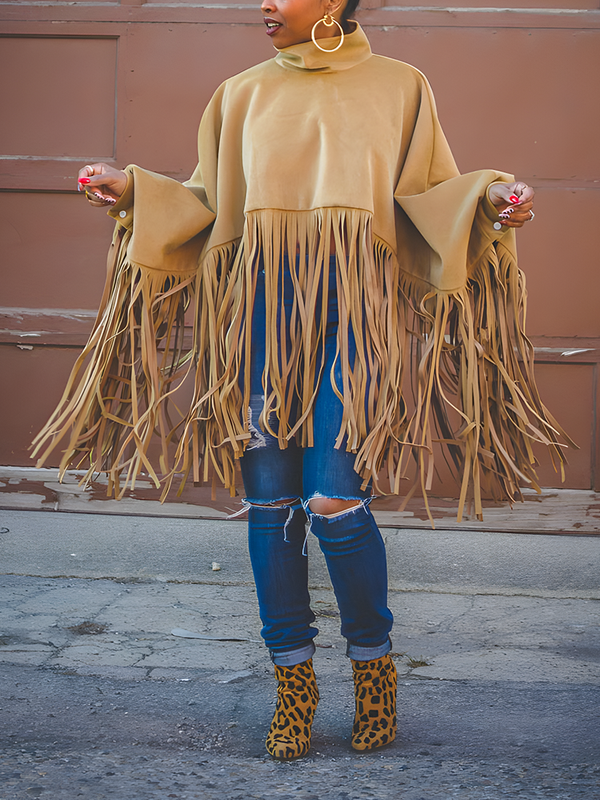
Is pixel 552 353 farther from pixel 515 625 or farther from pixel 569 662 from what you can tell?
pixel 569 662

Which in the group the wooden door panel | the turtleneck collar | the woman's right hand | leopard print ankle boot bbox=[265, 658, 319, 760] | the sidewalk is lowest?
the sidewalk

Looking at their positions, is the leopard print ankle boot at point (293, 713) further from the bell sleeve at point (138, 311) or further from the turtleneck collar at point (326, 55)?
the turtleneck collar at point (326, 55)

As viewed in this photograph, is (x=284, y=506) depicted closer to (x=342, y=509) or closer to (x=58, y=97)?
(x=342, y=509)

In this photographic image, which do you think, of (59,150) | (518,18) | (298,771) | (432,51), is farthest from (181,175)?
(298,771)

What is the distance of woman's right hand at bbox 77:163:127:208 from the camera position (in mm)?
1479

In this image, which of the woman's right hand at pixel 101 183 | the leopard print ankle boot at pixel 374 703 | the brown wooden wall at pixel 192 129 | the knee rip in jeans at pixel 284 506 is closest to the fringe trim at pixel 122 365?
the woman's right hand at pixel 101 183

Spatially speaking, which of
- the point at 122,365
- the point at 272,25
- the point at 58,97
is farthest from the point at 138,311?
the point at 58,97

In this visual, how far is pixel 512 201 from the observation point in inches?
56.1

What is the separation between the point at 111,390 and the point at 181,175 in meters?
1.57

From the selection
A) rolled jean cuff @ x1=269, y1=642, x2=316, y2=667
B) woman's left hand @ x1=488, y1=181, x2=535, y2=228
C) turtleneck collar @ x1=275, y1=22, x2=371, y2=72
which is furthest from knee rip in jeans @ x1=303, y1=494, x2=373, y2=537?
turtleneck collar @ x1=275, y1=22, x2=371, y2=72

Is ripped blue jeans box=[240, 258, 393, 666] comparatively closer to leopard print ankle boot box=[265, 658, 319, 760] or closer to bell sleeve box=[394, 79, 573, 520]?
leopard print ankle boot box=[265, 658, 319, 760]

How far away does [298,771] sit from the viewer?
1.44 metres

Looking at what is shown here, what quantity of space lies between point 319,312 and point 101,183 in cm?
48

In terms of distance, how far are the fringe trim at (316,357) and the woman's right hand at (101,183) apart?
0.14 metres
